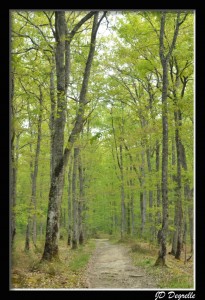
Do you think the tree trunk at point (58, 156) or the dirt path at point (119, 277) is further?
the tree trunk at point (58, 156)

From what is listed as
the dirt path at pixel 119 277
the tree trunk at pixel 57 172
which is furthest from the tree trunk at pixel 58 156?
the dirt path at pixel 119 277

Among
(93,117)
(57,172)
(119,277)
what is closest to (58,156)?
(57,172)

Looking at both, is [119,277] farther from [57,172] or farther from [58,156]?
[58,156]

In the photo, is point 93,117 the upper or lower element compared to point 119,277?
upper

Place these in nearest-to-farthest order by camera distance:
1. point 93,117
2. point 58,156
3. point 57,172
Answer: point 57,172
point 58,156
point 93,117

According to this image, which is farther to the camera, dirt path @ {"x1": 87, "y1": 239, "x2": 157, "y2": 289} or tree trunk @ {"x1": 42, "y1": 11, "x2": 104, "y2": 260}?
tree trunk @ {"x1": 42, "y1": 11, "x2": 104, "y2": 260}

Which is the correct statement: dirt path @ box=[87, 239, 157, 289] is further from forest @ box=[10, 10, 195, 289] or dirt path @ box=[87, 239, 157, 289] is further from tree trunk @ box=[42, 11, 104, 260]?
tree trunk @ box=[42, 11, 104, 260]

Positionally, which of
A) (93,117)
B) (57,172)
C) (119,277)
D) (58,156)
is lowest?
(119,277)

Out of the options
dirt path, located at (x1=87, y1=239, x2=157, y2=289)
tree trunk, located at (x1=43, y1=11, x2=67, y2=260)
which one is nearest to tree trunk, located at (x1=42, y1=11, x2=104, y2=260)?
tree trunk, located at (x1=43, y1=11, x2=67, y2=260)

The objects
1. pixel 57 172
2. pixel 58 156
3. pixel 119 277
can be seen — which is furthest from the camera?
pixel 58 156

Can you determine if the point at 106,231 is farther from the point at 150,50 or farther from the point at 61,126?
the point at 61,126

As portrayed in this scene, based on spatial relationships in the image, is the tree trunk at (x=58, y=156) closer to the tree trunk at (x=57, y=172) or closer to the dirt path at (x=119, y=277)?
the tree trunk at (x=57, y=172)

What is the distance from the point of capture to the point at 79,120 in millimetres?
10750
